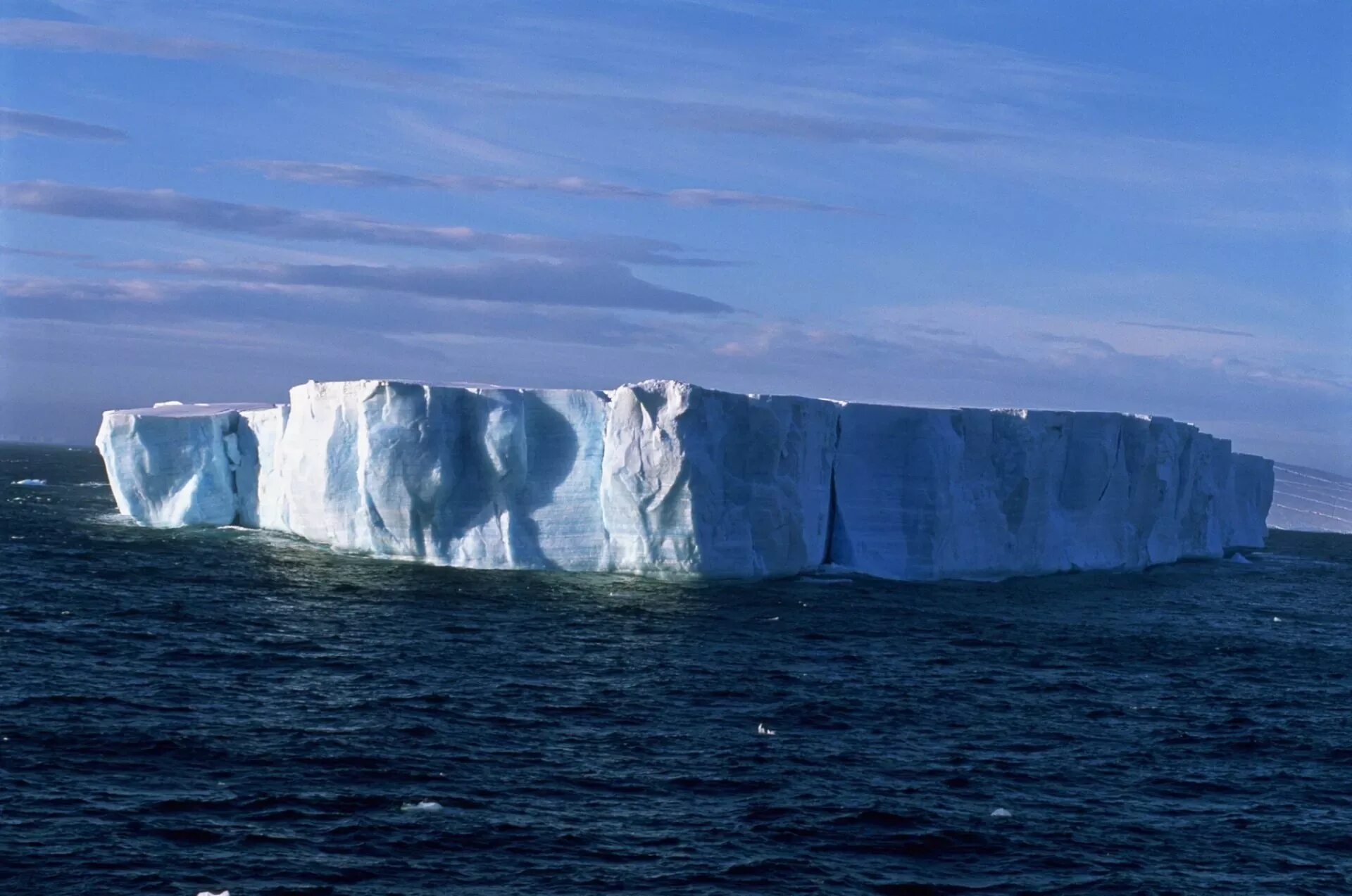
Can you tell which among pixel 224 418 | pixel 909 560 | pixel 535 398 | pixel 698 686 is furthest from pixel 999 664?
pixel 224 418

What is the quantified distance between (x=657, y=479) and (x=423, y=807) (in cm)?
1184

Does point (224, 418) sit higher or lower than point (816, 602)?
higher

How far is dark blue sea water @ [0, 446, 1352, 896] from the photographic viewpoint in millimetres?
9352

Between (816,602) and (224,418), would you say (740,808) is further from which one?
(224,418)

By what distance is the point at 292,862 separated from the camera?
29.3 feet

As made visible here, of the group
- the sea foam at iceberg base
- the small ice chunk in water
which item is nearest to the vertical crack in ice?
the sea foam at iceberg base

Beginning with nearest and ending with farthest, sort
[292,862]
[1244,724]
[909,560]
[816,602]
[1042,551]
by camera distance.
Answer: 1. [292,862]
2. [1244,724]
3. [816,602]
4. [909,560]
5. [1042,551]

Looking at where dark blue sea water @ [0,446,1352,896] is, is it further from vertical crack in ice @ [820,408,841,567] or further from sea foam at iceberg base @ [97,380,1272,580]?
vertical crack in ice @ [820,408,841,567]

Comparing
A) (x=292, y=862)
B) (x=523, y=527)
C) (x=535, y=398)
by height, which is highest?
(x=535, y=398)

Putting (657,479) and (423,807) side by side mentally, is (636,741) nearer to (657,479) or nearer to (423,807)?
(423,807)

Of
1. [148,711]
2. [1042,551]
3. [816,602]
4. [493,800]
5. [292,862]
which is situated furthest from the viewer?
[1042,551]

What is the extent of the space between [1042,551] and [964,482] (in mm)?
3200

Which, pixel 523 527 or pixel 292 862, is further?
pixel 523 527

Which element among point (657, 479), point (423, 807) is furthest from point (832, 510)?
point (423, 807)
